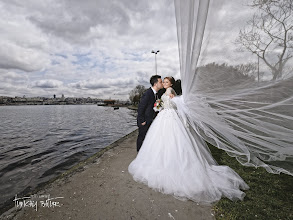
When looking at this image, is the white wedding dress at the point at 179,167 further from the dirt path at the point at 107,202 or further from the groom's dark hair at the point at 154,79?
the groom's dark hair at the point at 154,79

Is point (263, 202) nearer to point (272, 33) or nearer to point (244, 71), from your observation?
point (244, 71)

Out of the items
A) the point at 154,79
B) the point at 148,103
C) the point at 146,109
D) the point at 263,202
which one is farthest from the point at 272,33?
the point at 146,109

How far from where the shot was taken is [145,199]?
249 centimetres

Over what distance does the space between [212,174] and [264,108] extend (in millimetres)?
1665

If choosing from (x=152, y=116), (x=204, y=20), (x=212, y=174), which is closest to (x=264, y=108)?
(x=204, y=20)

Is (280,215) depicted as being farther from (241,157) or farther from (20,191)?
(20,191)

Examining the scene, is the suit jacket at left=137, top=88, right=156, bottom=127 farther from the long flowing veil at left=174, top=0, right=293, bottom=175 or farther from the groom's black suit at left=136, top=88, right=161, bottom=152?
the long flowing veil at left=174, top=0, right=293, bottom=175

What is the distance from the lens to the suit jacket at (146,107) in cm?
408

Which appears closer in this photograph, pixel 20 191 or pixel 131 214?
pixel 131 214

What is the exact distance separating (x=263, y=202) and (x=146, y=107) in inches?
119

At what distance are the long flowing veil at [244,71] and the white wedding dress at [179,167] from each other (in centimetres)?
79

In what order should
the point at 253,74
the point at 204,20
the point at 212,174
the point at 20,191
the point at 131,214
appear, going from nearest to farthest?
the point at 253,74 → the point at 204,20 → the point at 131,214 → the point at 212,174 → the point at 20,191

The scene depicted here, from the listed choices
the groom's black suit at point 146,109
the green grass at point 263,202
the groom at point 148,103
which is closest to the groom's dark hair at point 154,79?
the groom at point 148,103

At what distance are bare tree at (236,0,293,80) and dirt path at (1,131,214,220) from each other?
2.12 meters
